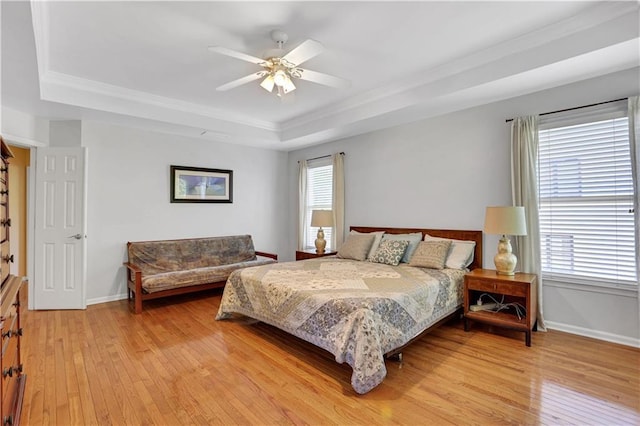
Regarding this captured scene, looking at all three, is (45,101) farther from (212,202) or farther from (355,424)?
(355,424)

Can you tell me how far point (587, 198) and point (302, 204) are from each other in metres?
4.08

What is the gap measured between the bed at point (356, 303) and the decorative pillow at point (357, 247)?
1.11 feet

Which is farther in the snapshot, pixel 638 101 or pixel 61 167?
pixel 61 167

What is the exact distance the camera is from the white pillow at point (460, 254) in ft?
11.7

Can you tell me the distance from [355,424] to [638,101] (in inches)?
133

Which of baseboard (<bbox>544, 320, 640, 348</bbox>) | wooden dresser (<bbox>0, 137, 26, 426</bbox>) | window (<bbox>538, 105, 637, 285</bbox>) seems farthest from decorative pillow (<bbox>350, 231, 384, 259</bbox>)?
wooden dresser (<bbox>0, 137, 26, 426</bbox>)

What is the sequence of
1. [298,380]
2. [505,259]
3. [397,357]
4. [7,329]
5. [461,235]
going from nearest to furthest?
[7,329] → [298,380] → [397,357] → [505,259] → [461,235]

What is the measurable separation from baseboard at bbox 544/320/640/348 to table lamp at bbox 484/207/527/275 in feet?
2.26

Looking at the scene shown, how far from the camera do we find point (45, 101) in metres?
3.39

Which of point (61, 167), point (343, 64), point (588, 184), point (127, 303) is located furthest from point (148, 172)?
point (588, 184)

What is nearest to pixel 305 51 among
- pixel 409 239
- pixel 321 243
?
pixel 409 239

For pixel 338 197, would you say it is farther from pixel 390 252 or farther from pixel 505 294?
pixel 505 294

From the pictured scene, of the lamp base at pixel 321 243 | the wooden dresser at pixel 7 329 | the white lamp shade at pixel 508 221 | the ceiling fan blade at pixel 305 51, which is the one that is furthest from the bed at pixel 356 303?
the ceiling fan blade at pixel 305 51

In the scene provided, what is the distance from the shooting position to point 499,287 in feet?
10.0
